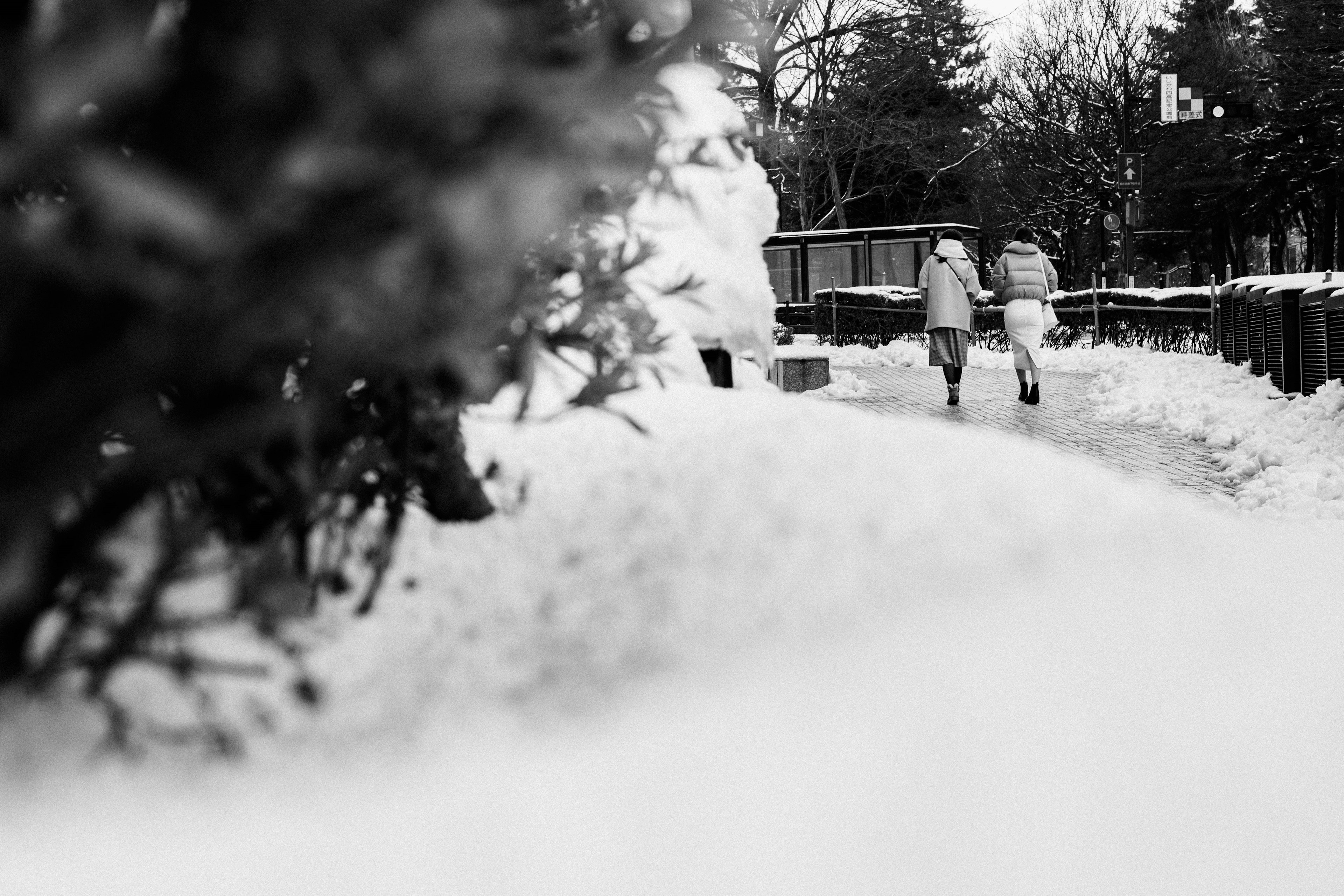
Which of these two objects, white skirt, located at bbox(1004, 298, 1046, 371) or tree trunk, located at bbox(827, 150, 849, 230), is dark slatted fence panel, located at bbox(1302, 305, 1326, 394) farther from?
tree trunk, located at bbox(827, 150, 849, 230)

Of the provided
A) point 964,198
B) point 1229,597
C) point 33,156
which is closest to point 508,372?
point 33,156

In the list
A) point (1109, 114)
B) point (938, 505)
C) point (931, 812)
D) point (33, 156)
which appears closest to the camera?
point (33, 156)

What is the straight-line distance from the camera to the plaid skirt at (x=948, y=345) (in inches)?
522

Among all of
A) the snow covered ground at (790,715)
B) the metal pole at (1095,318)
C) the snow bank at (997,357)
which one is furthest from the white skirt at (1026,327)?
the snow covered ground at (790,715)

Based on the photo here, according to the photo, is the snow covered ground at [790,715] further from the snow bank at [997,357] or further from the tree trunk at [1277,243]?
the tree trunk at [1277,243]

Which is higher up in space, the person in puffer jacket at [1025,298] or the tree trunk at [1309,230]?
the tree trunk at [1309,230]

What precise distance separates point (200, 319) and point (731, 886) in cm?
116

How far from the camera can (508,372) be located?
2.55 metres

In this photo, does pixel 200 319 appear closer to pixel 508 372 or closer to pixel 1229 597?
pixel 508 372

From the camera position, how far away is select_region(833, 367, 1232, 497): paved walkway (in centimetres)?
837

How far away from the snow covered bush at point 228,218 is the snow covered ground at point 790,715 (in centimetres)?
29

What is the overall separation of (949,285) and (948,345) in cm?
64

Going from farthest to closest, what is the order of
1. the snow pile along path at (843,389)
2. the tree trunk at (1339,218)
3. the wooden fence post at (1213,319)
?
the tree trunk at (1339,218) → the wooden fence post at (1213,319) → the snow pile along path at (843,389)

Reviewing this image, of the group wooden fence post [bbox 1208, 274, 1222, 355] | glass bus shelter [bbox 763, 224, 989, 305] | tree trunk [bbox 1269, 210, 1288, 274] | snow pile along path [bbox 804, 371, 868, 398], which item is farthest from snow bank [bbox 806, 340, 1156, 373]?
tree trunk [bbox 1269, 210, 1288, 274]
